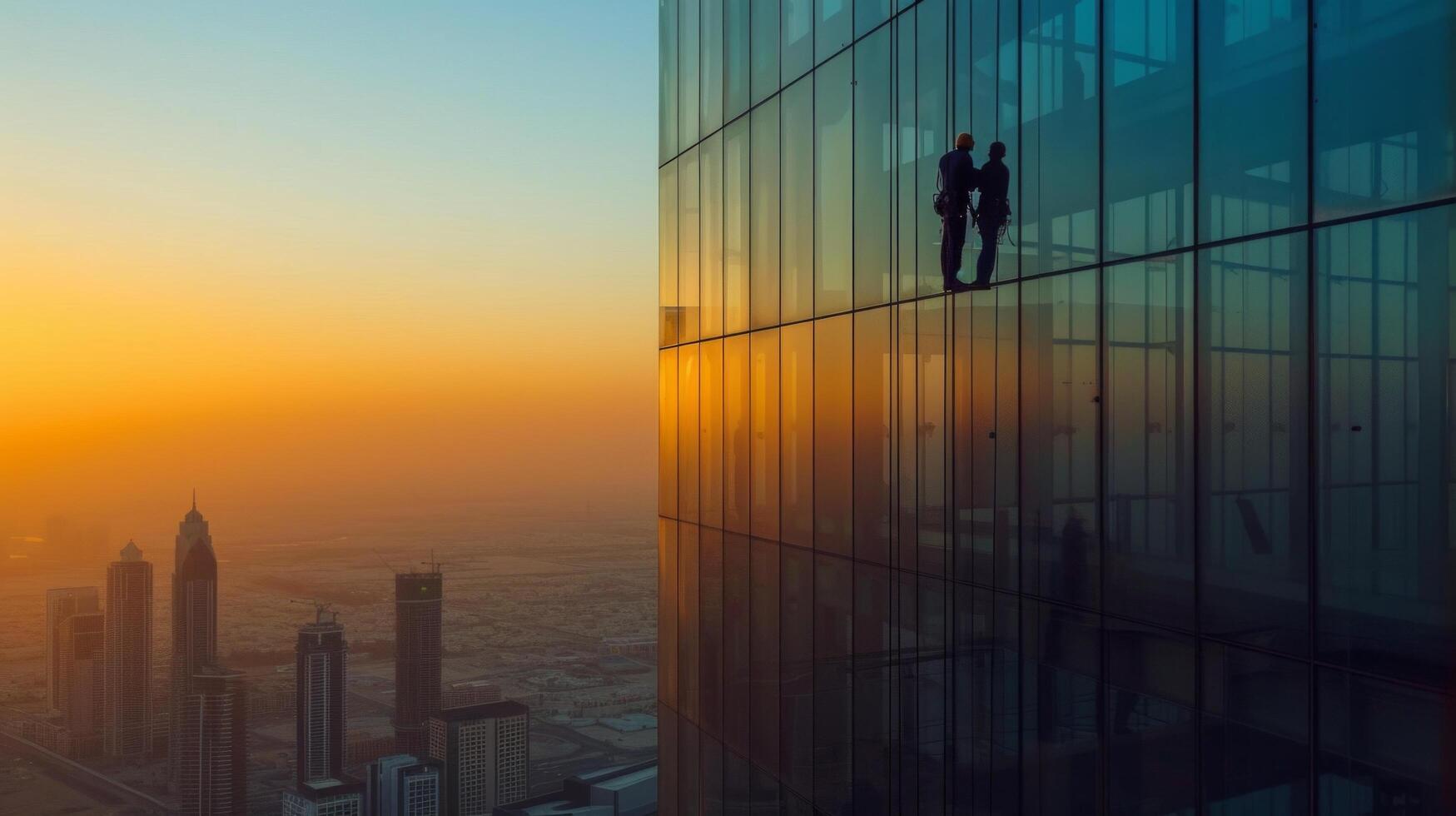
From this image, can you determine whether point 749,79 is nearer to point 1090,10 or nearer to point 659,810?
point 1090,10

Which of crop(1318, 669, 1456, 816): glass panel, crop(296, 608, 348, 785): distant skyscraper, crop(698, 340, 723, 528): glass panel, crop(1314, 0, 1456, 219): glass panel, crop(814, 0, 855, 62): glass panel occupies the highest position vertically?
crop(814, 0, 855, 62): glass panel

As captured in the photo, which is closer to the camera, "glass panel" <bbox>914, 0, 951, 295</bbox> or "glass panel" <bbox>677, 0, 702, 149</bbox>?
"glass panel" <bbox>914, 0, 951, 295</bbox>

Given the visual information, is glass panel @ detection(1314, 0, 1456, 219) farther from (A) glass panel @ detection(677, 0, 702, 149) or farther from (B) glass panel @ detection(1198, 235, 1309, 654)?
(A) glass panel @ detection(677, 0, 702, 149)

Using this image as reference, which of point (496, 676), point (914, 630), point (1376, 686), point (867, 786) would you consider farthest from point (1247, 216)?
point (496, 676)

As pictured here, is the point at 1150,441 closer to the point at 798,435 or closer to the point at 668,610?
the point at 798,435

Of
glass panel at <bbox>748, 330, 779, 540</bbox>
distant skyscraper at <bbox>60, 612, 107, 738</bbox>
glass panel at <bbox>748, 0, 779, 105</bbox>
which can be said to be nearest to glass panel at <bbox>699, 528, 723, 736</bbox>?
glass panel at <bbox>748, 330, 779, 540</bbox>

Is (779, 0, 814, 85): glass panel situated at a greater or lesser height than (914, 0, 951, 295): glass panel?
greater
